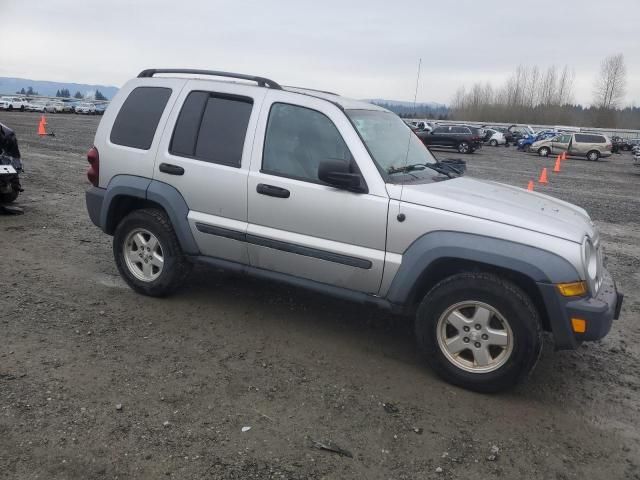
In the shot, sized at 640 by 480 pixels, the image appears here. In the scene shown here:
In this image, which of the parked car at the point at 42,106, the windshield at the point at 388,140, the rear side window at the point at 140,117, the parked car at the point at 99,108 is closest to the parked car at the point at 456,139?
the windshield at the point at 388,140

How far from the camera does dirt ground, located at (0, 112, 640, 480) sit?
9.75 feet

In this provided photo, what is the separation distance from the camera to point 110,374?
375 cm

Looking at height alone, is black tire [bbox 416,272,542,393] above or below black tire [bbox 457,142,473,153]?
above

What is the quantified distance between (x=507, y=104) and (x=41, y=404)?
107126 millimetres

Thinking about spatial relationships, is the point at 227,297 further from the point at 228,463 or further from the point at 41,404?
the point at 228,463

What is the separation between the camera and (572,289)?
3467mm

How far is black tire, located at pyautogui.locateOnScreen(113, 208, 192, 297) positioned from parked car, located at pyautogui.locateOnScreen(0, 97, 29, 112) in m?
53.2

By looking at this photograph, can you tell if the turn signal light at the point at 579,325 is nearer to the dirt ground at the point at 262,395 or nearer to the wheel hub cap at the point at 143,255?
the dirt ground at the point at 262,395

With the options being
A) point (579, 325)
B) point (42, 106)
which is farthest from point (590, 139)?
point (42, 106)

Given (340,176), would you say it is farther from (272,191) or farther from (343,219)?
(272,191)

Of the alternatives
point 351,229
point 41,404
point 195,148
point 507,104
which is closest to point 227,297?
point 195,148

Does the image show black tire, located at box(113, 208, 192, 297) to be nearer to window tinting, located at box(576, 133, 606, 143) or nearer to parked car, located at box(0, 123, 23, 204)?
parked car, located at box(0, 123, 23, 204)

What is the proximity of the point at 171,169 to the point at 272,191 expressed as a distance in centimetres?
104

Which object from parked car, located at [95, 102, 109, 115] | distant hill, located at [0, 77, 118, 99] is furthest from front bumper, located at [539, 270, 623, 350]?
distant hill, located at [0, 77, 118, 99]
